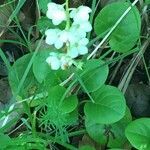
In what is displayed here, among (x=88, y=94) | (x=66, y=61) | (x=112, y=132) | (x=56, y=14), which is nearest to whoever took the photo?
(x=56, y=14)

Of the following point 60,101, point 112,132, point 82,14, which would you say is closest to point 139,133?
point 112,132

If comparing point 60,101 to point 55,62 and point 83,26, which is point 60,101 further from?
point 83,26

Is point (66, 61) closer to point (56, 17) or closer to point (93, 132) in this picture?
point (56, 17)

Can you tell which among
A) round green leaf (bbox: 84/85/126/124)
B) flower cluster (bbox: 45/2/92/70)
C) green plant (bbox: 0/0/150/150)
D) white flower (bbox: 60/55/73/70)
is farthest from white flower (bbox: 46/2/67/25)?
round green leaf (bbox: 84/85/126/124)

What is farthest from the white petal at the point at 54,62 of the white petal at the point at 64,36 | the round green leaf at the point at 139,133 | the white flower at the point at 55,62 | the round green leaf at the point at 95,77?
the round green leaf at the point at 139,133

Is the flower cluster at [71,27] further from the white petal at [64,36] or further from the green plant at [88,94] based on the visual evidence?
the green plant at [88,94]

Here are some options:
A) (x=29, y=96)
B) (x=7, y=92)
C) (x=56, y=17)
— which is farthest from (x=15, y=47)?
(x=56, y=17)

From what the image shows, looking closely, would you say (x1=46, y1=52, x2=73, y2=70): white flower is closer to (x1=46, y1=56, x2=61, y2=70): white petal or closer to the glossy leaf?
(x1=46, y1=56, x2=61, y2=70): white petal
